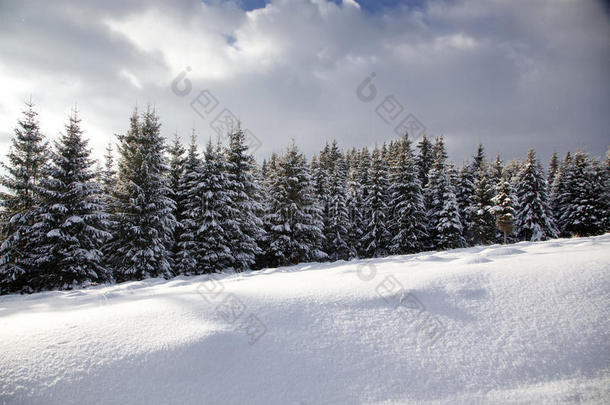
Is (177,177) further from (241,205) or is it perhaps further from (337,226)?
(337,226)

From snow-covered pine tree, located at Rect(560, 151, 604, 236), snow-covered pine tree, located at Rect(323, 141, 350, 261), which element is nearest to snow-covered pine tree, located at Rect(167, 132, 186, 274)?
snow-covered pine tree, located at Rect(323, 141, 350, 261)

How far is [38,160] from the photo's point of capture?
14.3 metres

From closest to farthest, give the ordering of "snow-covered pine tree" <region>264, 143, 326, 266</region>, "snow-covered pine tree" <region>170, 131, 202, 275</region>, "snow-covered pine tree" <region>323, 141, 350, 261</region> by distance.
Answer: "snow-covered pine tree" <region>170, 131, 202, 275</region>, "snow-covered pine tree" <region>264, 143, 326, 266</region>, "snow-covered pine tree" <region>323, 141, 350, 261</region>

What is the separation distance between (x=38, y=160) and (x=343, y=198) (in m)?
21.1

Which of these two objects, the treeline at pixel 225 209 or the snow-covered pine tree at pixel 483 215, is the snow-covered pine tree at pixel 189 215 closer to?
the treeline at pixel 225 209

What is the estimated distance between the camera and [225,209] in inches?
682

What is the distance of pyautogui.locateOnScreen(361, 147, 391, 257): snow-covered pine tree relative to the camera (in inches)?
1019

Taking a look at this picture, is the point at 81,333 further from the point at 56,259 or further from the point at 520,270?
the point at 56,259

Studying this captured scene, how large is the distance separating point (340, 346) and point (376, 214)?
75.7 ft

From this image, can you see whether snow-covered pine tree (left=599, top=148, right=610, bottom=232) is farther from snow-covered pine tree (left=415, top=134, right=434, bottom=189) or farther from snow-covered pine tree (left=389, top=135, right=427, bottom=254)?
snow-covered pine tree (left=389, top=135, right=427, bottom=254)

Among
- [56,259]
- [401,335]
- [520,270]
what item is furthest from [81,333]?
[56,259]

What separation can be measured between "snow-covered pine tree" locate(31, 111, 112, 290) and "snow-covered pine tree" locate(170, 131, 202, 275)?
148 inches

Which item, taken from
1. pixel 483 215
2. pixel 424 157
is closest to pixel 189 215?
pixel 424 157

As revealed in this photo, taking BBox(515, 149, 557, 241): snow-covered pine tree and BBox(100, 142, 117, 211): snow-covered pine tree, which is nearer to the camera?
BBox(100, 142, 117, 211): snow-covered pine tree
